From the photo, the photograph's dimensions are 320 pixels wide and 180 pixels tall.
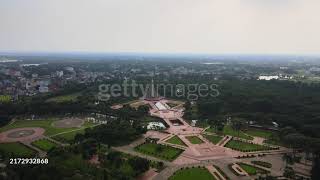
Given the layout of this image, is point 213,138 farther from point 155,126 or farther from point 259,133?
point 155,126

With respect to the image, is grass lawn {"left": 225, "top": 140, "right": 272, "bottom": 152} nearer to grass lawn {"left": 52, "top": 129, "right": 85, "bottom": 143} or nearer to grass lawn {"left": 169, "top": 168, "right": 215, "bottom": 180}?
grass lawn {"left": 169, "top": 168, "right": 215, "bottom": 180}

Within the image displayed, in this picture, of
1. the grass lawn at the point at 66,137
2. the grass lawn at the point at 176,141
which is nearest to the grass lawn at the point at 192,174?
the grass lawn at the point at 176,141

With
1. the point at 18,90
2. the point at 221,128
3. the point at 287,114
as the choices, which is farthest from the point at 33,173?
the point at 18,90

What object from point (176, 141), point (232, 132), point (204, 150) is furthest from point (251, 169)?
point (232, 132)

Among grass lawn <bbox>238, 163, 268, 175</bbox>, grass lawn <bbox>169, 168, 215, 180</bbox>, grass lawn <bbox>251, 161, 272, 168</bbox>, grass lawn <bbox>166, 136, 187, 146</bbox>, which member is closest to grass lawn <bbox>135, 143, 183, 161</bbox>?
grass lawn <bbox>166, 136, 187, 146</bbox>

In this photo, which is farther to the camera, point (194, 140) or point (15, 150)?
point (194, 140)

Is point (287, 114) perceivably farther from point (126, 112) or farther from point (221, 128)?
point (126, 112)
